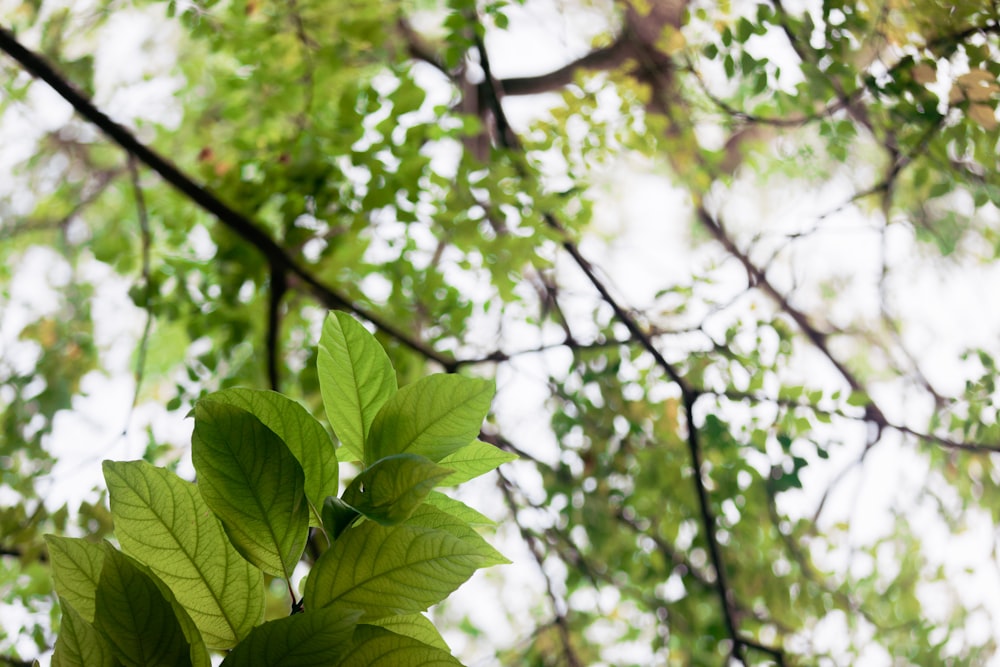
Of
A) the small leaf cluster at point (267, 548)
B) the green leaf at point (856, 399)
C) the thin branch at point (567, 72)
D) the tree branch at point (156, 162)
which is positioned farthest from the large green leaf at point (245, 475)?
the thin branch at point (567, 72)

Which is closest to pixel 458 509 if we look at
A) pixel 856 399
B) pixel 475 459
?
pixel 475 459

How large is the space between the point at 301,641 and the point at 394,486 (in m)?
0.08

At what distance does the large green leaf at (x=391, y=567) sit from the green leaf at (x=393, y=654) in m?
0.02

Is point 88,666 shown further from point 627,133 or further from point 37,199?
point 37,199

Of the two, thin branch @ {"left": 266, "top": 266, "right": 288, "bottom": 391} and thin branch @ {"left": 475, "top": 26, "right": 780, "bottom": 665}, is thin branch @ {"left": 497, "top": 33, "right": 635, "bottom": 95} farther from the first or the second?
thin branch @ {"left": 266, "top": 266, "right": 288, "bottom": 391}

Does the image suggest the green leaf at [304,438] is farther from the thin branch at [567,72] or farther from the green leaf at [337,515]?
the thin branch at [567,72]

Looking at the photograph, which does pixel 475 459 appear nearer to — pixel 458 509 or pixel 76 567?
pixel 458 509

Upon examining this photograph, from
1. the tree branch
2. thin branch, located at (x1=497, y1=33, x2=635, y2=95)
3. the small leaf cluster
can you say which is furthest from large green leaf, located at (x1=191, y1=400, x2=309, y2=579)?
thin branch, located at (x1=497, y1=33, x2=635, y2=95)

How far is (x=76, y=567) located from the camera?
385mm

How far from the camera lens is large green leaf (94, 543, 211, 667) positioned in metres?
0.36

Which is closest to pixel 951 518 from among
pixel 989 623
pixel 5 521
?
pixel 989 623

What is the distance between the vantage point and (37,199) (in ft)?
7.00

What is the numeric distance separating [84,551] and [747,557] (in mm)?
1363

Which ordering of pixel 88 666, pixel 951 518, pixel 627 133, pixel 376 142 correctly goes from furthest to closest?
pixel 951 518 < pixel 627 133 < pixel 376 142 < pixel 88 666
